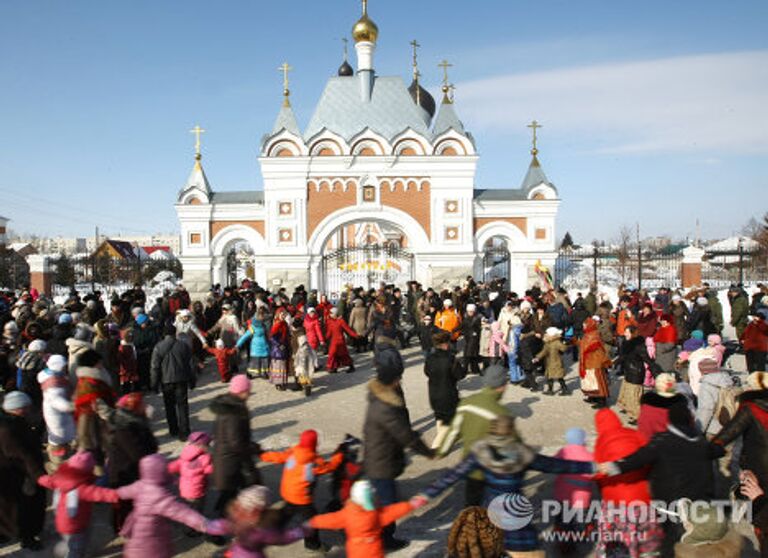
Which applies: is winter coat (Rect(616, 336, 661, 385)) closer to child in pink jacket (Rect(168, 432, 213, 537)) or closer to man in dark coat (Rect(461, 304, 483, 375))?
man in dark coat (Rect(461, 304, 483, 375))

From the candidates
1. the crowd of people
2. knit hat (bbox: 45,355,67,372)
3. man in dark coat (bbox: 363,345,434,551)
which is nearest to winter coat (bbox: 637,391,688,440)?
the crowd of people

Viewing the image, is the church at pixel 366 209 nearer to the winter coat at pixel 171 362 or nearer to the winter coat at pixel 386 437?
the winter coat at pixel 171 362

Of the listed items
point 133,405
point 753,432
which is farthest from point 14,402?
point 753,432

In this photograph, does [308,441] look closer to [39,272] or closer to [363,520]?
[363,520]

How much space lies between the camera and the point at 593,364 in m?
8.77

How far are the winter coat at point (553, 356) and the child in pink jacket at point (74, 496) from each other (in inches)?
277

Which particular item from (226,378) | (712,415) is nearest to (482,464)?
(712,415)

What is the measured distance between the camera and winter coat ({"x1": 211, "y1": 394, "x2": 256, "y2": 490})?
4848 millimetres

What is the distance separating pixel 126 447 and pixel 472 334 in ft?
23.7

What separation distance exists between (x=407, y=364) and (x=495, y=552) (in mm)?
8929

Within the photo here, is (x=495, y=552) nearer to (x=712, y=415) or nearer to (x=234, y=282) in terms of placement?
(x=712, y=415)

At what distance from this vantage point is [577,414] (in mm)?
8852

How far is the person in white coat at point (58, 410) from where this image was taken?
584 centimetres

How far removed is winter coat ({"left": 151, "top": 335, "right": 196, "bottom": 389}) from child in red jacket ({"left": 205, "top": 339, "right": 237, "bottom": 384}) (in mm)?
3355
